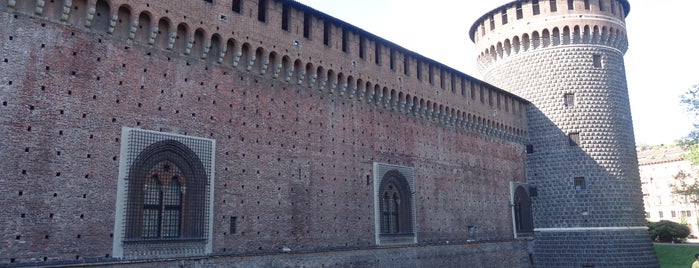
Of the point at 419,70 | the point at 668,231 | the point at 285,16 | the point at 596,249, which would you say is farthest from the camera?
the point at 668,231

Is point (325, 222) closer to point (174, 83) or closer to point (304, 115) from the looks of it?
point (304, 115)

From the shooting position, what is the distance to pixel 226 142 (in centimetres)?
1229

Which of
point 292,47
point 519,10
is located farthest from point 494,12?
point 292,47

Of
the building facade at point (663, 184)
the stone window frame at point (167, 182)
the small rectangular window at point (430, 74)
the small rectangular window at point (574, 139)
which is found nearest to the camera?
the stone window frame at point (167, 182)

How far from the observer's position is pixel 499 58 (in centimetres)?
2494

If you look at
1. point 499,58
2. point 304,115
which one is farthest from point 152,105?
point 499,58

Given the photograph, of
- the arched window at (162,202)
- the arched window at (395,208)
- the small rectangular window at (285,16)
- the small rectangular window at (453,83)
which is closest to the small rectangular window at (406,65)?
the small rectangular window at (453,83)

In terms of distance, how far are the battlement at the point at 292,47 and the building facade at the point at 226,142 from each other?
4 cm

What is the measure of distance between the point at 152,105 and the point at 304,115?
4.36 m

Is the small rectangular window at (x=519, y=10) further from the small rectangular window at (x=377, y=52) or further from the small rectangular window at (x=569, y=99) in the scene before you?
the small rectangular window at (x=377, y=52)

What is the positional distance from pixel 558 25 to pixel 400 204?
11881 mm

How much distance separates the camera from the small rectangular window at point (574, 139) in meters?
22.6

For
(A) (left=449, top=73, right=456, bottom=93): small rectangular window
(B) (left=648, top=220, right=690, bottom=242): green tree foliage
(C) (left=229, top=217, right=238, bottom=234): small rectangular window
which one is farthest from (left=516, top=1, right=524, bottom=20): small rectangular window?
(C) (left=229, top=217, right=238, bottom=234): small rectangular window

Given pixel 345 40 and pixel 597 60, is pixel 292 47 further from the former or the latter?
pixel 597 60
